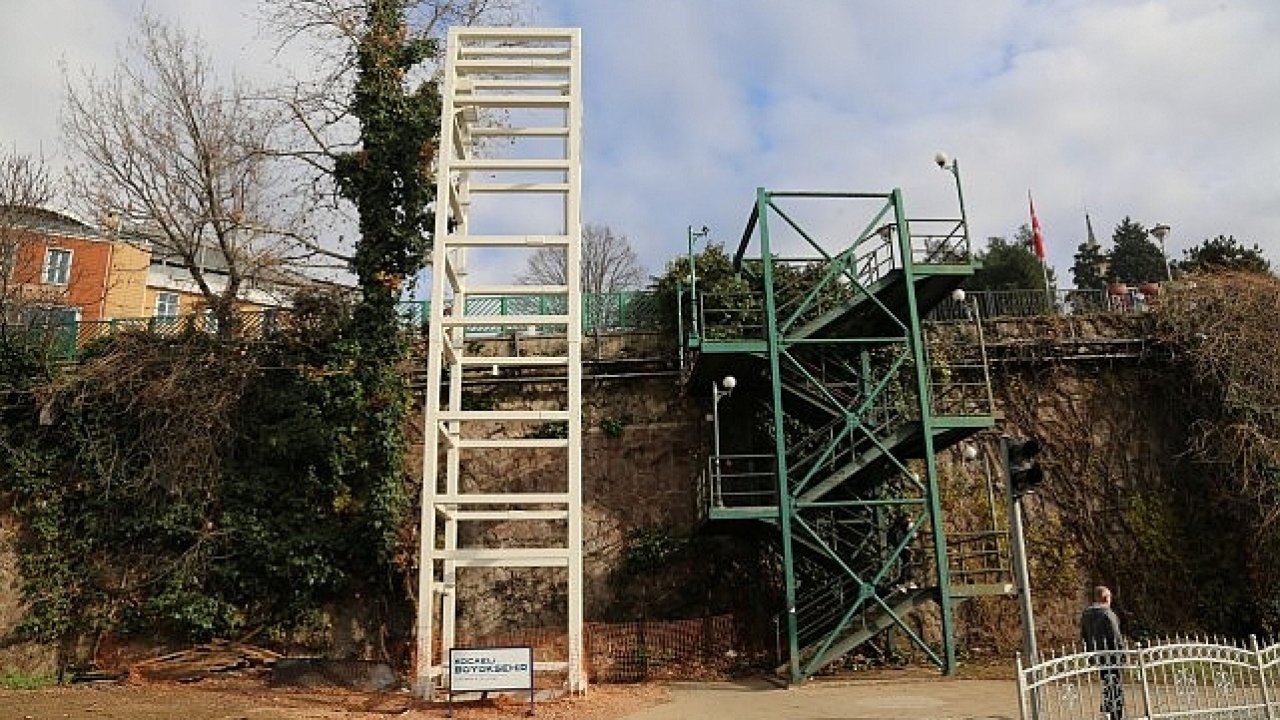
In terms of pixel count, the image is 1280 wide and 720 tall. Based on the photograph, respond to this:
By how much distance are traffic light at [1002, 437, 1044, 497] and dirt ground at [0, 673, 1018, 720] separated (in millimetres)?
2932

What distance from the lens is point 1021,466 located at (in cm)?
923

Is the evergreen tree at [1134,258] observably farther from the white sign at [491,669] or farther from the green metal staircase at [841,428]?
the white sign at [491,669]

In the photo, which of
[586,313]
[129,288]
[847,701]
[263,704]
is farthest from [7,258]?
[847,701]

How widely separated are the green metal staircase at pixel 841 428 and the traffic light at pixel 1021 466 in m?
4.16

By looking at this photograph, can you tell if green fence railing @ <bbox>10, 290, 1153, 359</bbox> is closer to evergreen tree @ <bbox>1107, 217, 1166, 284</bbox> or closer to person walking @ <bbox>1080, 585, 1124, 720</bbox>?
person walking @ <bbox>1080, 585, 1124, 720</bbox>

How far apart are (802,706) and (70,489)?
1399 centimetres

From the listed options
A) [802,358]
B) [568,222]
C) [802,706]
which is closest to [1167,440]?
[802,358]

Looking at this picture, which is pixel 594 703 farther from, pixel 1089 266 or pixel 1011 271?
pixel 1089 266

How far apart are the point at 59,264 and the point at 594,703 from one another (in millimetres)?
30684

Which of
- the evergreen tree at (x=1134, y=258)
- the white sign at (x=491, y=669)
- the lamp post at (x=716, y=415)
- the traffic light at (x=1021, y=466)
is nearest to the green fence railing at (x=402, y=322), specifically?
the lamp post at (x=716, y=415)

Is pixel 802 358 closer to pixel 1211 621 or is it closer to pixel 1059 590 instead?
pixel 1059 590

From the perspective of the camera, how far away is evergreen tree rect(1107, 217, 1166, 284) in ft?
157

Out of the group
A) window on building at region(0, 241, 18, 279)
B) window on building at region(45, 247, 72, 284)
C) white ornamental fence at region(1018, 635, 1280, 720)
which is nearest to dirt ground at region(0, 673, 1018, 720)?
white ornamental fence at region(1018, 635, 1280, 720)

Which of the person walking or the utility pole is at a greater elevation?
the utility pole
